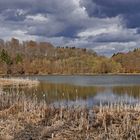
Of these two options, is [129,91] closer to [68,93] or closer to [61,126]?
[68,93]

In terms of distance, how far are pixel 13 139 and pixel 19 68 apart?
9851 cm

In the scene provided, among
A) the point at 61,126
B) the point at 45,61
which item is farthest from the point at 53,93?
the point at 45,61

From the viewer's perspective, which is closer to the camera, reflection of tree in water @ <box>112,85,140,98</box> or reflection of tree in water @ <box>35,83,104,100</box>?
reflection of tree in water @ <box>35,83,104,100</box>

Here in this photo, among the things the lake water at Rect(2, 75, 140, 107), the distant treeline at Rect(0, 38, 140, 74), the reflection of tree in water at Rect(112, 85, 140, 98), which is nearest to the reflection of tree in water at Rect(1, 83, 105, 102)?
the lake water at Rect(2, 75, 140, 107)

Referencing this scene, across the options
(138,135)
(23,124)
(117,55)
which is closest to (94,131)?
(138,135)

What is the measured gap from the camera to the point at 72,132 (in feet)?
35.5

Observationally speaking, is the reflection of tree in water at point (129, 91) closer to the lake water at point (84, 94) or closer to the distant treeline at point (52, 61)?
the lake water at point (84, 94)

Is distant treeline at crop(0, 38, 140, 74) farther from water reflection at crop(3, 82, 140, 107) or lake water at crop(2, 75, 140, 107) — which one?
water reflection at crop(3, 82, 140, 107)

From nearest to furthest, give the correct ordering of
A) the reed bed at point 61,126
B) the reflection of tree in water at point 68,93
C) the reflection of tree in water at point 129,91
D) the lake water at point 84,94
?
the reed bed at point 61,126, the lake water at point 84,94, the reflection of tree in water at point 68,93, the reflection of tree in water at point 129,91

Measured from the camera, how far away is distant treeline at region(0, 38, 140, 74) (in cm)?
10880

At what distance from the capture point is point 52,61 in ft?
461

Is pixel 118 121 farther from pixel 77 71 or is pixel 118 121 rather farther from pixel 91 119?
pixel 77 71

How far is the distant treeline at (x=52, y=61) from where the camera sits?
109m

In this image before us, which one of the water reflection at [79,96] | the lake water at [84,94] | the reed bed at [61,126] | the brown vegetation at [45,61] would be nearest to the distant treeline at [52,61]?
the brown vegetation at [45,61]
